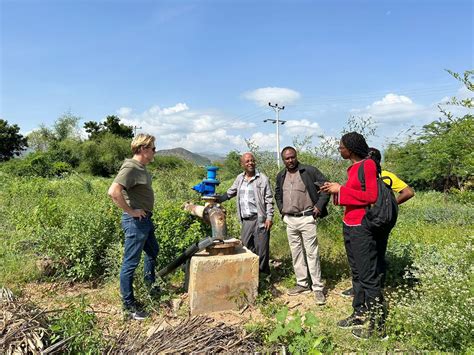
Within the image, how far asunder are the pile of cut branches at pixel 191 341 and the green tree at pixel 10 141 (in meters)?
40.4

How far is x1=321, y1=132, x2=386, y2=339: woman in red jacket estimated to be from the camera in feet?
10.3

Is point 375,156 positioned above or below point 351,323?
above

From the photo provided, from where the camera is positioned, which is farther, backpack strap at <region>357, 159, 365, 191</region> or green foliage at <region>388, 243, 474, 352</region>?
backpack strap at <region>357, 159, 365, 191</region>

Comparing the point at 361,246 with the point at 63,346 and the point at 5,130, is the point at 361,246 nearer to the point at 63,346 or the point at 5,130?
the point at 63,346

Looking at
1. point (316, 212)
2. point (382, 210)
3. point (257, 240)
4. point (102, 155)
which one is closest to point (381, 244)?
point (382, 210)

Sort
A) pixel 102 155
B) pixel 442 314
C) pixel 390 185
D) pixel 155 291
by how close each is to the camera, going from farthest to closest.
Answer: pixel 102 155 → pixel 155 291 → pixel 390 185 → pixel 442 314

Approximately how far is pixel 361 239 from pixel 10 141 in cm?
4223

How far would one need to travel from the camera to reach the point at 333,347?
290 centimetres

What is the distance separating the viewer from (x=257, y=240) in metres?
4.40

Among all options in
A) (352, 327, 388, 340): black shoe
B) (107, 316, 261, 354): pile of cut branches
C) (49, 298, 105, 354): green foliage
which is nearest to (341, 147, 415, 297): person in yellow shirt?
(352, 327, 388, 340): black shoe

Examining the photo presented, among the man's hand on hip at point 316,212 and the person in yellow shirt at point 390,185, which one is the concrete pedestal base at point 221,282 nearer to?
the man's hand on hip at point 316,212

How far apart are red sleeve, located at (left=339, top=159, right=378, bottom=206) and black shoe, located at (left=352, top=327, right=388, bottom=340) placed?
1.11 m

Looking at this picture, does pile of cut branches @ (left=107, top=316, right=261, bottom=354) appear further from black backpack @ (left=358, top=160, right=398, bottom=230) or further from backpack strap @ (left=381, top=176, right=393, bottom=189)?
backpack strap @ (left=381, top=176, right=393, bottom=189)

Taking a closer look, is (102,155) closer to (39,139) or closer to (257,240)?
(39,139)
